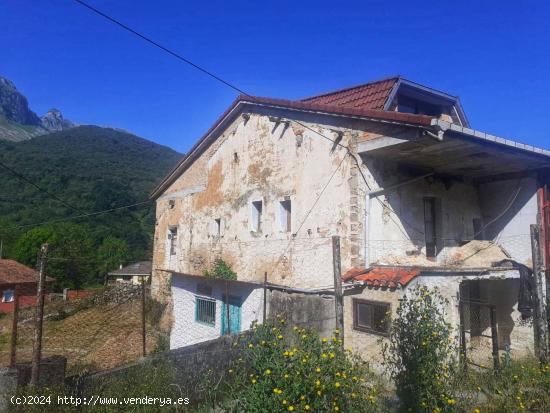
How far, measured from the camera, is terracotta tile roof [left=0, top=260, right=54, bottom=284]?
31250 mm

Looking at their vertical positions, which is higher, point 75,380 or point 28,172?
point 28,172

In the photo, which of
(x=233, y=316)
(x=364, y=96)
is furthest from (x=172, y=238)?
(x=364, y=96)

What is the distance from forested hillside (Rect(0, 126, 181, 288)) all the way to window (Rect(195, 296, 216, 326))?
109 ft

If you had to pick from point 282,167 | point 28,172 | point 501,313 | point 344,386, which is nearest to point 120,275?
point 28,172

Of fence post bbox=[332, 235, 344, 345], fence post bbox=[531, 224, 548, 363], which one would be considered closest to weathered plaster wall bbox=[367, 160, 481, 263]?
fence post bbox=[531, 224, 548, 363]

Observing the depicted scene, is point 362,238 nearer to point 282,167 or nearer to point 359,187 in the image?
point 359,187

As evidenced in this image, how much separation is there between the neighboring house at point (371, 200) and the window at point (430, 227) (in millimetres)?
38

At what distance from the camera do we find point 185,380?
6398 mm

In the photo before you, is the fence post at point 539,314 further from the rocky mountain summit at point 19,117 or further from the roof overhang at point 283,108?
the rocky mountain summit at point 19,117

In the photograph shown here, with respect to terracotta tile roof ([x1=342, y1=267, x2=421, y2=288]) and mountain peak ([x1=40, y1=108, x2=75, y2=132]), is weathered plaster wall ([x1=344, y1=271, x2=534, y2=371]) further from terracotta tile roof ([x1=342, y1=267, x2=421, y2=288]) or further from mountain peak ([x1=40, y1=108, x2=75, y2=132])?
mountain peak ([x1=40, y1=108, x2=75, y2=132])

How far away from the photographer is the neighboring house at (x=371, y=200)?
8.28 metres

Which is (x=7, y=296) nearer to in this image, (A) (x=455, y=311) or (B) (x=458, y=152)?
(A) (x=455, y=311)

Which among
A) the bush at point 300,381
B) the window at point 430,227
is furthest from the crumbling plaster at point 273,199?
the bush at point 300,381

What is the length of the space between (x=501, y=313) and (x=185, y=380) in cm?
867
